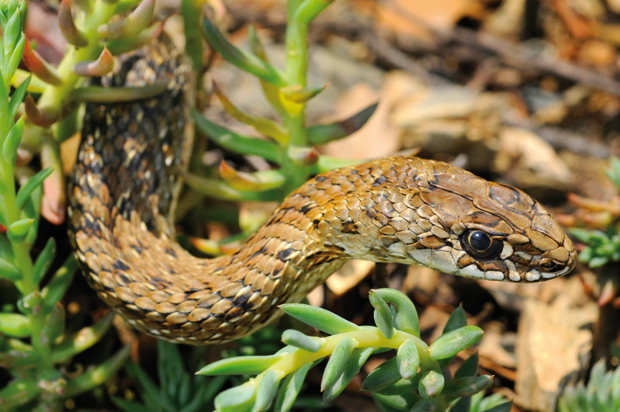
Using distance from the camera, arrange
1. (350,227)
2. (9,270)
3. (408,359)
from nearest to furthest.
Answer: (408,359) → (9,270) → (350,227)

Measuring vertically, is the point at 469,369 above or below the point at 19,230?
below

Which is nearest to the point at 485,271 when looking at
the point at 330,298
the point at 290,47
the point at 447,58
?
the point at 330,298

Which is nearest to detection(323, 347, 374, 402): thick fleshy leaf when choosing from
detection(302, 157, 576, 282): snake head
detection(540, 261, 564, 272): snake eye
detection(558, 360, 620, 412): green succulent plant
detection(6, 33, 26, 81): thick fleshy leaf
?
detection(302, 157, 576, 282): snake head

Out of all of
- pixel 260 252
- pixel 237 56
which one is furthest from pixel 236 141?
pixel 260 252

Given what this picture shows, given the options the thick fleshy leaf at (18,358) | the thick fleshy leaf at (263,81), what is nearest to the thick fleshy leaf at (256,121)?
the thick fleshy leaf at (263,81)

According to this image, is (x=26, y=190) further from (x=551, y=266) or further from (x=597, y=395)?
(x=597, y=395)

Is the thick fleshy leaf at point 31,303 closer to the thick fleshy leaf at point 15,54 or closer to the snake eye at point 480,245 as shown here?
the thick fleshy leaf at point 15,54

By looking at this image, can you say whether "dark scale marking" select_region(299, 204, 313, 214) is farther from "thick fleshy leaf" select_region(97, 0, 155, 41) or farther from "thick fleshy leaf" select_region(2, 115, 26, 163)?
"thick fleshy leaf" select_region(2, 115, 26, 163)
